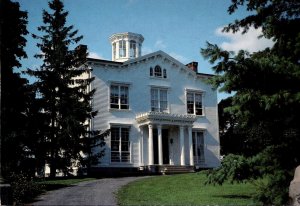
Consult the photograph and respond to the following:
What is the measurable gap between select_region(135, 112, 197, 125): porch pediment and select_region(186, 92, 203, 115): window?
108 inches

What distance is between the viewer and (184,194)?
630 inches

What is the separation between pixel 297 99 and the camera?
1159 cm

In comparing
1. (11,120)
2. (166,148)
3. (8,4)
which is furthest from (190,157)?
(8,4)

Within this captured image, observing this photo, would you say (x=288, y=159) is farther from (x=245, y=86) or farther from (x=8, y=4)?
(x=8, y=4)

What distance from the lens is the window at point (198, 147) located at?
119 ft

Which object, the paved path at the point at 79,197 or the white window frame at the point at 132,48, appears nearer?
the paved path at the point at 79,197

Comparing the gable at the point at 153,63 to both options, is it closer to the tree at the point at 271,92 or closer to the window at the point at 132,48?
the window at the point at 132,48

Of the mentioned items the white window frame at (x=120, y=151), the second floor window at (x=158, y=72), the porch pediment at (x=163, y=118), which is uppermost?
the second floor window at (x=158, y=72)

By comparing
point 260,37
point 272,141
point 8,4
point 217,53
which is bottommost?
point 272,141

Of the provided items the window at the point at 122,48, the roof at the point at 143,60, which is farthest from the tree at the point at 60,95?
the window at the point at 122,48

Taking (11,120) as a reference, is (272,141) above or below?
below

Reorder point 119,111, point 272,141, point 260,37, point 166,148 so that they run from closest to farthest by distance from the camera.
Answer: point 272,141 < point 260,37 < point 119,111 < point 166,148

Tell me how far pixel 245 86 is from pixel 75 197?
26.0 ft

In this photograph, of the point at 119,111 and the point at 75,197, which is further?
the point at 119,111
